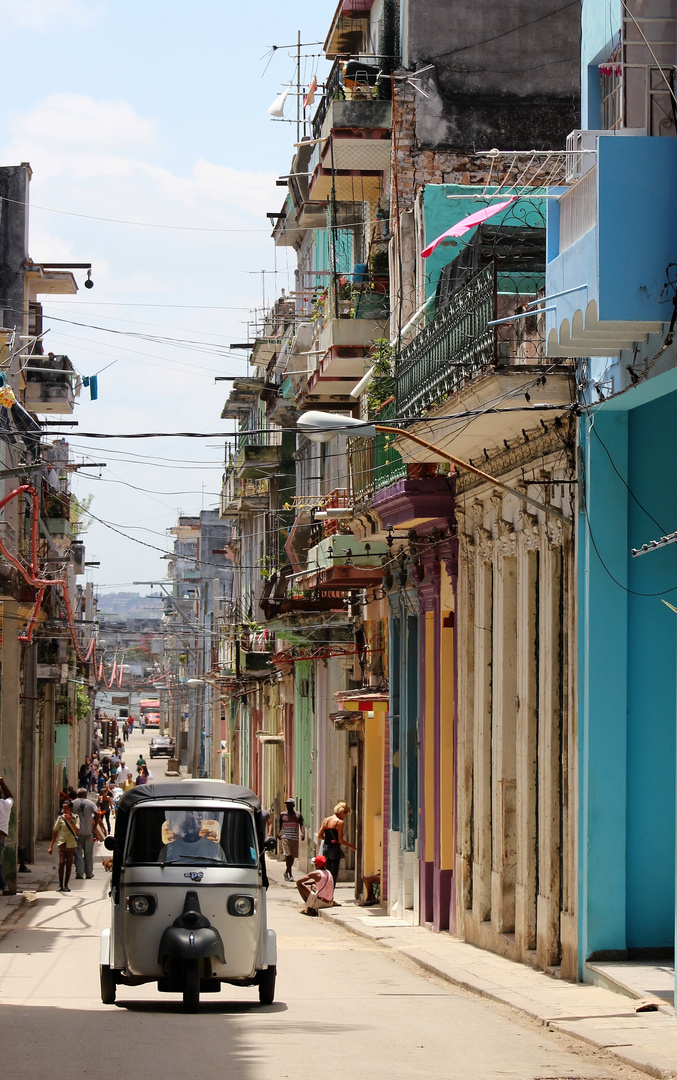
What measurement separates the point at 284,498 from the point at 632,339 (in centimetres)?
3178

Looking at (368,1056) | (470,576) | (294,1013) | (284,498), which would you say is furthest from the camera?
(284,498)

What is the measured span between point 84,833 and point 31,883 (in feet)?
4.37

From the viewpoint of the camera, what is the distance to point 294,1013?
41.3ft

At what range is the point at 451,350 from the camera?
16.0 metres

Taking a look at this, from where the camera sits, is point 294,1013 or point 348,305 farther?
point 348,305

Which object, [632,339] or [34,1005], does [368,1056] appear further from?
[632,339]

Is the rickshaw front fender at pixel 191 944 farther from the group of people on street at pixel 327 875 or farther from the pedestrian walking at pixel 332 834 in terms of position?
the pedestrian walking at pixel 332 834

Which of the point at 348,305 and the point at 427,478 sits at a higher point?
the point at 348,305

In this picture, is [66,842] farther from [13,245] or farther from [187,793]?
[187,793]

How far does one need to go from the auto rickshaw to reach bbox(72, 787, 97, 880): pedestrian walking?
1586cm

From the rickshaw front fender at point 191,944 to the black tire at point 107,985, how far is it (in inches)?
25.4

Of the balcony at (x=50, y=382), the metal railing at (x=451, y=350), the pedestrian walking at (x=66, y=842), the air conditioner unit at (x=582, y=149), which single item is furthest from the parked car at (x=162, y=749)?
the air conditioner unit at (x=582, y=149)

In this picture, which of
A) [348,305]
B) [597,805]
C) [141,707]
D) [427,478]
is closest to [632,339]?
[597,805]

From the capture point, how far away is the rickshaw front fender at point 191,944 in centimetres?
1245
